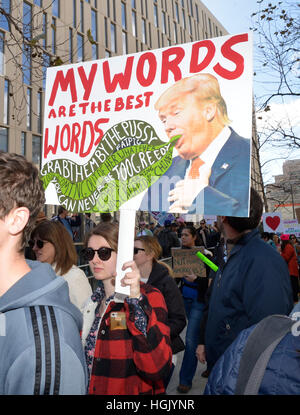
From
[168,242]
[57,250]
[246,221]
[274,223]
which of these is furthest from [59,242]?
[274,223]

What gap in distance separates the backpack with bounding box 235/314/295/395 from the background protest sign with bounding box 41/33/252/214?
2.96 feet

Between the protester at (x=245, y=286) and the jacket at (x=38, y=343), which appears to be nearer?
the jacket at (x=38, y=343)

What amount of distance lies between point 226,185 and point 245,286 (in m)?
0.67

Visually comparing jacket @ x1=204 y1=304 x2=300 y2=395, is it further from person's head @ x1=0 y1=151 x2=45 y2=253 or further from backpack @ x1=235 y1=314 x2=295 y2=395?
person's head @ x1=0 y1=151 x2=45 y2=253

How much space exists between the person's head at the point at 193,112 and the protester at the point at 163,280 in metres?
1.62

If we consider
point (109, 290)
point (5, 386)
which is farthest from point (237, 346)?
point (109, 290)

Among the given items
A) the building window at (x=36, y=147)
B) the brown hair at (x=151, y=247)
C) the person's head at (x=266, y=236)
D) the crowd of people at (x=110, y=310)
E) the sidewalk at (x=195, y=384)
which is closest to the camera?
the crowd of people at (x=110, y=310)

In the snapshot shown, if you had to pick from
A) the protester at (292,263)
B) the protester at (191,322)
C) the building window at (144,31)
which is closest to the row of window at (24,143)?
the protester at (292,263)

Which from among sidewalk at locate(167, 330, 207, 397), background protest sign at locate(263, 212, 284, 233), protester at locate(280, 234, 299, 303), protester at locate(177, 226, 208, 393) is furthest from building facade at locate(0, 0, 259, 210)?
sidewalk at locate(167, 330, 207, 397)

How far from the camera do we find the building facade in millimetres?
19469

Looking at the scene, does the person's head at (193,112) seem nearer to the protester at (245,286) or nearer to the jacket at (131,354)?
the protester at (245,286)

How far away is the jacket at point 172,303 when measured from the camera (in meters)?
3.08

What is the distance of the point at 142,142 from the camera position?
204 cm
